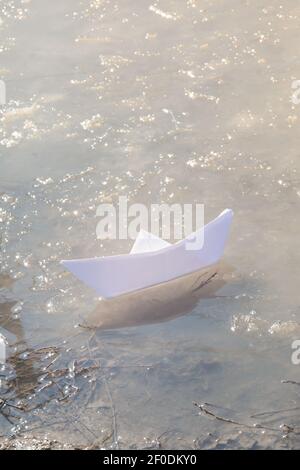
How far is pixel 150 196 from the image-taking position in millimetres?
5230

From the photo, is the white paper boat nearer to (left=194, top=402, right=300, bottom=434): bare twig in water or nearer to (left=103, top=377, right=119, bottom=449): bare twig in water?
(left=103, top=377, right=119, bottom=449): bare twig in water

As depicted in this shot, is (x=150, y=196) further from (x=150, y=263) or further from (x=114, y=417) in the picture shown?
(x=114, y=417)

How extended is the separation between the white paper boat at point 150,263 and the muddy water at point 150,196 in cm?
14

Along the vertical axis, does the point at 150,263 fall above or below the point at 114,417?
above

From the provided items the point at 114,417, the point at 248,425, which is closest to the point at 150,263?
the point at 114,417

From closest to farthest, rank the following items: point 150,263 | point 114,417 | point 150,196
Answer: point 114,417 → point 150,263 → point 150,196

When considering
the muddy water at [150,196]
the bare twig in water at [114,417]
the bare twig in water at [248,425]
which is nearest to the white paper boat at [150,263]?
the muddy water at [150,196]

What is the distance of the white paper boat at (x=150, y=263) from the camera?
4.25 m

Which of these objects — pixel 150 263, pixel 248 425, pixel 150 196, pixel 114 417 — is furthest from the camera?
pixel 150 196

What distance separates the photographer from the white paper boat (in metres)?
4.25

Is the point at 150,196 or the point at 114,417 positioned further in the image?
the point at 150,196

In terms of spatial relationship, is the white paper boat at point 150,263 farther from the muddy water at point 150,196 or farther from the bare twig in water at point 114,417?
the bare twig in water at point 114,417

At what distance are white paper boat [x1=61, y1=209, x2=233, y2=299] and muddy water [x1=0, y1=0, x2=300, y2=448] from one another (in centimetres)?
14

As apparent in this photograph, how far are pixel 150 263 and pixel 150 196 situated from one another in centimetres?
101
